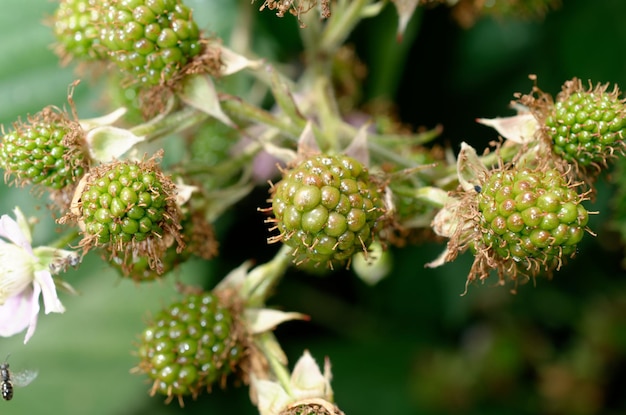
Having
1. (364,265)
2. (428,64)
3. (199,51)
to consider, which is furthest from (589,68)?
A: (199,51)

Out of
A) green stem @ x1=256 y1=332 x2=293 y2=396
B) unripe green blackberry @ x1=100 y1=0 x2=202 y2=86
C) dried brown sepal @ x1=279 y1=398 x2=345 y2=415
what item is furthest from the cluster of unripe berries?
dried brown sepal @ x1=279 y1=398 x2=345 y2=415

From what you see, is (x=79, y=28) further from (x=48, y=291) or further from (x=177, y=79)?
(x=48, y=291)

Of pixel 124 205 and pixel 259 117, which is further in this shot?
pixel 259 117

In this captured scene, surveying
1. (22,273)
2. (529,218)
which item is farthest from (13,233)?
(529,218)

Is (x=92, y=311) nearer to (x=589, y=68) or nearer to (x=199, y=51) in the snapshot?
(x=199, y=51)

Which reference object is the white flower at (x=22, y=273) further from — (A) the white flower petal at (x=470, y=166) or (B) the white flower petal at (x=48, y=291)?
(A) the white flower petal at (x=470, y=166)
